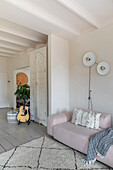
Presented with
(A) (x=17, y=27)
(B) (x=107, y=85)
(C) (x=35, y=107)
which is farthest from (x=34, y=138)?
(A) (x=17, y=27)

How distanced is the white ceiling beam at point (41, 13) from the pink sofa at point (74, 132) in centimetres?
220

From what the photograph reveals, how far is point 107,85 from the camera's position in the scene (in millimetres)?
2855

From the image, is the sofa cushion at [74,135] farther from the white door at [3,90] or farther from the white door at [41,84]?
the white door at [3,90]

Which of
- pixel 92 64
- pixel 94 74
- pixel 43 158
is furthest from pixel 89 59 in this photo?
pixel 43 158

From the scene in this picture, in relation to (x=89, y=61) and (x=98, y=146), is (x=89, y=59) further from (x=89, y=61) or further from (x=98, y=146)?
(x=98, y=146)

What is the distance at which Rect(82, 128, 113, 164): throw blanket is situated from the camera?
5.75 ft

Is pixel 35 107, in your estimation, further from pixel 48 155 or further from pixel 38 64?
pixel 48 155

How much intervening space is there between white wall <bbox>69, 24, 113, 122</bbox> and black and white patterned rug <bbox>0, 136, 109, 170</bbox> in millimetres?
1405

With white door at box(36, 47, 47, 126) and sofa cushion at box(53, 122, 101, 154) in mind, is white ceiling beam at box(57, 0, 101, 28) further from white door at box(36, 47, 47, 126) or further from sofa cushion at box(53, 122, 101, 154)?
sofa cushion at box(53, 122, 101, 154)

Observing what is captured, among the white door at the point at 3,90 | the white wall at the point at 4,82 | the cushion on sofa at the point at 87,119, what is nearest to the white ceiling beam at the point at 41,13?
the cushion on sofa at the point at 87,119

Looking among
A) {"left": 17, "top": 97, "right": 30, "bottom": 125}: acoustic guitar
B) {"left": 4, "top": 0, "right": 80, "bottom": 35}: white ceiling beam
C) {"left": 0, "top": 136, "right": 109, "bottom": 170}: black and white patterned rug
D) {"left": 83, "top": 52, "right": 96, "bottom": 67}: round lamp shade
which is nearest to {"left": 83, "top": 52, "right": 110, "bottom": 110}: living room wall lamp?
{"left": 83, "top": 52, "right": 96, "bottom": 67}: round lamp shade

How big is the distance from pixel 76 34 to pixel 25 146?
310 centimetres

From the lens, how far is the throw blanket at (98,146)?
175 centimetres

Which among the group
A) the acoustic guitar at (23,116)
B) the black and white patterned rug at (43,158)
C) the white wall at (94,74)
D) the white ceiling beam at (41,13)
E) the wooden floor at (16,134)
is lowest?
the wooden floor at (16,134)
